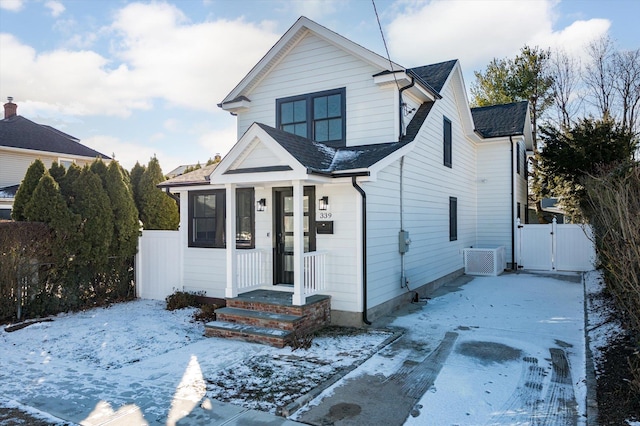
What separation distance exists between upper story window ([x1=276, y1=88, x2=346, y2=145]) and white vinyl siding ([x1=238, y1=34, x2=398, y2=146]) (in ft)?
0.44

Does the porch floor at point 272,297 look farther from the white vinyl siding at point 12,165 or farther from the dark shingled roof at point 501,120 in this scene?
the white vinyl siding at point 12,165

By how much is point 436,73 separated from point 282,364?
909 centimetres

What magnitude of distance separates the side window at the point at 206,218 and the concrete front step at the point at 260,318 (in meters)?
2.16

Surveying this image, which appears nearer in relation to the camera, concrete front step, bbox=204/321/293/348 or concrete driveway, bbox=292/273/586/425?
concrete driveway, bbox=292/273/586/425

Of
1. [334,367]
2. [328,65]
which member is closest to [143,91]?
[328,65]

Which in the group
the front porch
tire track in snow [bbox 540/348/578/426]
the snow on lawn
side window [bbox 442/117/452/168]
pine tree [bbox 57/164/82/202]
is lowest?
the snow on lawn

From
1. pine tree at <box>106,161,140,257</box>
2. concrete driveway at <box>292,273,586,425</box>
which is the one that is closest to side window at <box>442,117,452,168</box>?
concrete driveway at <box>292,273,586,425</box>

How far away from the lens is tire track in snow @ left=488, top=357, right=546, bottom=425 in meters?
4.03

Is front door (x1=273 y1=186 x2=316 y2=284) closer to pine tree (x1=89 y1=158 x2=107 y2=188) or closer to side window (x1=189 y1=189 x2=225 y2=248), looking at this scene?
side window (x1=189 y1=189 x2=225 y2=248)

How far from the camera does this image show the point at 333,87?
9.57 m

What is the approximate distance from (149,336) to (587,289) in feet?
33.8

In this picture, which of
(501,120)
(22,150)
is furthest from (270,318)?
(22,150)

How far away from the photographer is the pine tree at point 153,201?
13203 mm

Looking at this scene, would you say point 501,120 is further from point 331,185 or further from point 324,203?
point 324,203
